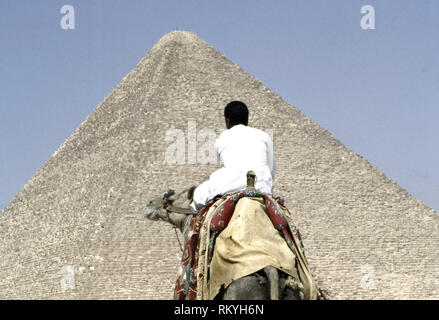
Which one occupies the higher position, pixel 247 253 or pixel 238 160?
pixel 238 160

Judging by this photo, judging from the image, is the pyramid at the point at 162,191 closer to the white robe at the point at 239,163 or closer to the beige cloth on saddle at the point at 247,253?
the white robe at the point at 239,163

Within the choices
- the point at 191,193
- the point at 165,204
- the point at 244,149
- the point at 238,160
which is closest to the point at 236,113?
the point at 244,149

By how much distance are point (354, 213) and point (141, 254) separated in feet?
41.7

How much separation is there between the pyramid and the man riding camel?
34320 mm

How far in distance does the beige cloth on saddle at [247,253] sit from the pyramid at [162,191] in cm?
3524

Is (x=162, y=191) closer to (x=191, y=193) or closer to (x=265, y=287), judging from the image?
(x=191, y=193)

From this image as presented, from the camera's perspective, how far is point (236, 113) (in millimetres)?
14281

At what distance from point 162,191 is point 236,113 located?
150 feet

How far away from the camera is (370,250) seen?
5669cm

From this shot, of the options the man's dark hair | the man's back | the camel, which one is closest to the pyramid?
the man's dark hair

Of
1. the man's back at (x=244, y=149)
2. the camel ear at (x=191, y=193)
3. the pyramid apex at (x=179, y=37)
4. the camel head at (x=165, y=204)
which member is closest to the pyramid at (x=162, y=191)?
the pyramid apex at (x=179, y=37)

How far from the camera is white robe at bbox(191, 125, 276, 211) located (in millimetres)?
13836

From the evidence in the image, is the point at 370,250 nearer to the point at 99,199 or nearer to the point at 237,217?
the point at 99,199
